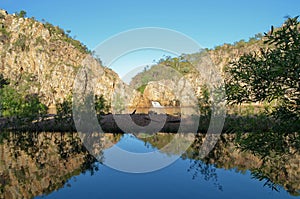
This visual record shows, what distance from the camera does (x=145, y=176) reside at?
7406mm

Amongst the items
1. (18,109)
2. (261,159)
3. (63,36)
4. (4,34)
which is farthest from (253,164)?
(4,34)

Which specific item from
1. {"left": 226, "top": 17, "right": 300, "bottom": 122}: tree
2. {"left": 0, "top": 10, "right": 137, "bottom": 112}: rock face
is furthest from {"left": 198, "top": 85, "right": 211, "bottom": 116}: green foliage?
{"left": 0, "top": 10, "right": 137, "bottom": 112}: rock face

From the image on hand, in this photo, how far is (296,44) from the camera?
4.41 metres

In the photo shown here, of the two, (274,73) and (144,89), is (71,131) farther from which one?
(144,89)

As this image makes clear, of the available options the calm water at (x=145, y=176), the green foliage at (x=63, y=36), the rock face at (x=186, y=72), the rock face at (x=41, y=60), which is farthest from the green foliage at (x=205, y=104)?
the green foliage at (x=63, y=36)

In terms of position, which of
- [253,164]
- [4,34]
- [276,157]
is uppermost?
[4,34]

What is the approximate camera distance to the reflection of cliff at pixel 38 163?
20.7ft

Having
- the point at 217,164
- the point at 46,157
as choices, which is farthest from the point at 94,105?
the point at 217,164

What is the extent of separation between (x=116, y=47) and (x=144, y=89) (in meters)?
26.1

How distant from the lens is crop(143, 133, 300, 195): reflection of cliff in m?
6.36

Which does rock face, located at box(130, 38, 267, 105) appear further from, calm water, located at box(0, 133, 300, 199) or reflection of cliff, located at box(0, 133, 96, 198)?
calm water, located at box(0, 133, 300, 199)

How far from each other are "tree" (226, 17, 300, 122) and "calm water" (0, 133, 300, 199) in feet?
4.80

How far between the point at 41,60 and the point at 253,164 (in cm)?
5022

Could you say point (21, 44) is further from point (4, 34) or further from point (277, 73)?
point (277, 73)
